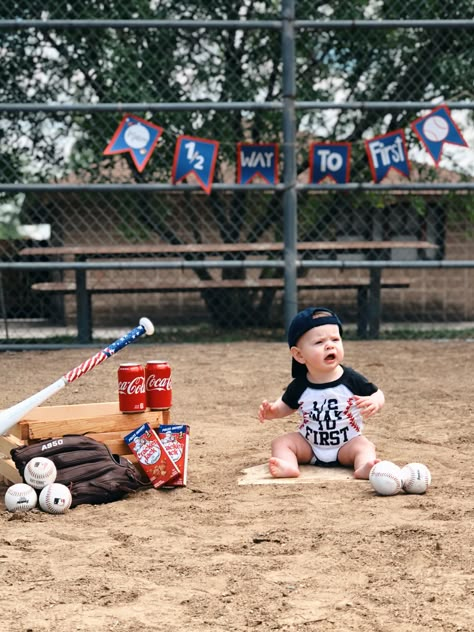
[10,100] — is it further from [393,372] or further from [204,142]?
[393,372]

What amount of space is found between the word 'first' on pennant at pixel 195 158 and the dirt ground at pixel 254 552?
3478mm

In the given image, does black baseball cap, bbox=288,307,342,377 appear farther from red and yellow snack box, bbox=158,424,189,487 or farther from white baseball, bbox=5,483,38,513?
white baseball, bbox=5,483,38,513

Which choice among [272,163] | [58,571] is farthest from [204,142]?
[58,571]

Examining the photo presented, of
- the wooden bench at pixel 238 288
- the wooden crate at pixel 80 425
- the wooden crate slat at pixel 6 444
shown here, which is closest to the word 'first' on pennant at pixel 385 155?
the wooden bench at pixel 238 288

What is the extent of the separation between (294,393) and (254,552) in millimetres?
1236

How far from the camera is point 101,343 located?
8.01 meters

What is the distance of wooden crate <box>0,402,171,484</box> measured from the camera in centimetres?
358

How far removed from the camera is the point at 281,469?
3.57 m

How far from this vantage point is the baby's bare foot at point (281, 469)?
11.7ft

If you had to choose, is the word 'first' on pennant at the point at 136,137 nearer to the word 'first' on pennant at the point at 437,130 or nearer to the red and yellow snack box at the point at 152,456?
the word 'first' on pennant at the point at 437,130

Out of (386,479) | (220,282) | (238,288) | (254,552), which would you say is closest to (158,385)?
(386,479)

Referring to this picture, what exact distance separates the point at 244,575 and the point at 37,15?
7691 mm

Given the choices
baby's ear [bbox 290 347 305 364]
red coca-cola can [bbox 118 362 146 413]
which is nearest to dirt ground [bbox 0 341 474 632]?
red coca-cola can [bbox 118 362 146 413]

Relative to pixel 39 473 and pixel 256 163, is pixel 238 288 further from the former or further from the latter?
pixel 39 473
